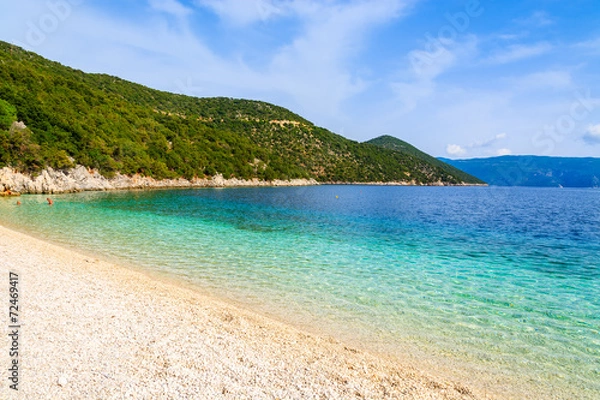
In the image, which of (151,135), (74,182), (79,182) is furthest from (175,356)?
(151,135)

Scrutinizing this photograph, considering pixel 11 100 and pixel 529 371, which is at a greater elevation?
pixel 11 100

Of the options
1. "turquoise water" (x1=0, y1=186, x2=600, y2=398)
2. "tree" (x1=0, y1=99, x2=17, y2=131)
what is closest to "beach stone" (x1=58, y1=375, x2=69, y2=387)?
"turquoise water" (x1=0, y1=186, x2=600, y2=398)

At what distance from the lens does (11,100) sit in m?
46.6

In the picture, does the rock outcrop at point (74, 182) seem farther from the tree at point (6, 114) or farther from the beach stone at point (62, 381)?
the beach stone at point (62, 381)

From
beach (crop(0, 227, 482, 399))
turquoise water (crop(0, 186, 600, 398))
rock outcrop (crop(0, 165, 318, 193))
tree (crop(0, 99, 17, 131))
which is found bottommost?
turquoise water (crop(0, 186, 600, 398))

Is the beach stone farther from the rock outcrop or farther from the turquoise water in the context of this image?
the rock outcrop

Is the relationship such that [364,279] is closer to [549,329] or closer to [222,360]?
[549,329]

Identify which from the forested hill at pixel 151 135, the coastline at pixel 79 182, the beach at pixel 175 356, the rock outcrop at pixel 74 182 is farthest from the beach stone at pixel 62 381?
the forested hill at pixel 151 135

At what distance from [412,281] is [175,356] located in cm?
838

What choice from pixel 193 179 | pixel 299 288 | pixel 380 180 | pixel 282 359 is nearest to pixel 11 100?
pixel 193 179

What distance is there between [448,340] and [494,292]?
14.5ft

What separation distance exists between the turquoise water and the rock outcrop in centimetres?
2268

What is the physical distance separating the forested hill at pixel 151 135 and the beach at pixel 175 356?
4392 centimetres

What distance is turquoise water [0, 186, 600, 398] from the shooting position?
6.80 m
